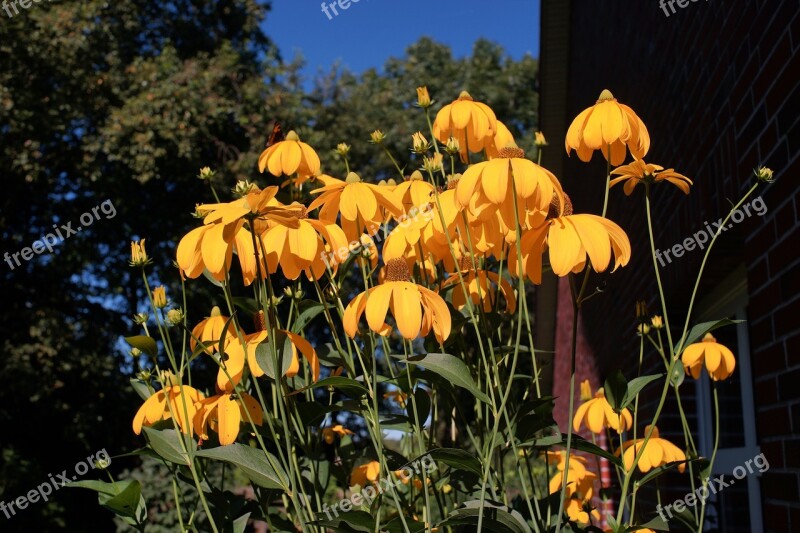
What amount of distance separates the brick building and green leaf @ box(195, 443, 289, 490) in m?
0.62

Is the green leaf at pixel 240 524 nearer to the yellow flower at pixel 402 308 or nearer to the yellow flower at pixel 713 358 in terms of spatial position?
the yellow flower at pixel 402 308

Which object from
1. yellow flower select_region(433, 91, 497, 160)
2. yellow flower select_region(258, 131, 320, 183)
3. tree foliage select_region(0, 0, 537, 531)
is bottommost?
yellow flower select_region(258, 131, 320, 183)

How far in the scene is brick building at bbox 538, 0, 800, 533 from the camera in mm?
1785

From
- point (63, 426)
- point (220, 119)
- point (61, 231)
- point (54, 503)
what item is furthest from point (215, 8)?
point (54, 503)

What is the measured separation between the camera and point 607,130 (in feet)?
4.36

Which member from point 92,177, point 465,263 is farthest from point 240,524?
point 92,177

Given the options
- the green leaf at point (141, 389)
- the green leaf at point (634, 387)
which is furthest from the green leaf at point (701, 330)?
the green leaf at point (141, 389)

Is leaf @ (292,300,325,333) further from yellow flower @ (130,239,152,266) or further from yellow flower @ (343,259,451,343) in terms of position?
yellow flower @ (130,239,152,266)

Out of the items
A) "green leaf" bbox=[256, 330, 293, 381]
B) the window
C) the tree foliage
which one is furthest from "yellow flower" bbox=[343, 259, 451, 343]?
the tree foliage

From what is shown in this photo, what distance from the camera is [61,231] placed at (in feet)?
32.7

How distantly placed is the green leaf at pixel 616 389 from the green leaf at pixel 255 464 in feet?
1.75

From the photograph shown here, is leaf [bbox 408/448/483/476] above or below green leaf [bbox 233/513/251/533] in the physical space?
above

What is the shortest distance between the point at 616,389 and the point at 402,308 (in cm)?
37

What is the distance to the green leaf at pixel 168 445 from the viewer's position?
1383mm
